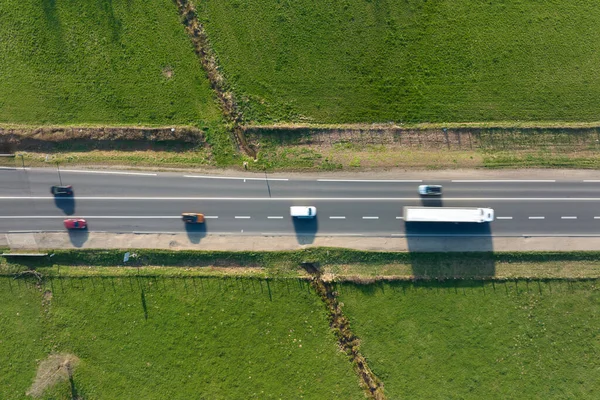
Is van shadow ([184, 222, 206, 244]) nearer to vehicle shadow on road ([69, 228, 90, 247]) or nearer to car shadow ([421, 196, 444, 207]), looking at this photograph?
vehicle shadow on road ([69, 228, 90, 247])

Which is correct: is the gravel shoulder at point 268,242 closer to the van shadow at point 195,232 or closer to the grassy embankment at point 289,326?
the van shadow at point 195,232

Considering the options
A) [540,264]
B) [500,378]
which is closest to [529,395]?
[500,378]

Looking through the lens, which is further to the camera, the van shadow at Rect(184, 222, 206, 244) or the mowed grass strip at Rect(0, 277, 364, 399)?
the van shadow at Rect(184, 222, 206, 244)

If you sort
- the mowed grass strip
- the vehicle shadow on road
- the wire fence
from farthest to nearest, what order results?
the vehicle shadow on road < the wire fence < the mowed grass strip

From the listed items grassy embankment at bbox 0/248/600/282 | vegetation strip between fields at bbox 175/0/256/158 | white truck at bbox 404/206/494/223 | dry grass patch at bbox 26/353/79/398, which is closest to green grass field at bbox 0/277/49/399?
dry grass patch at bbox 26/353/79/398

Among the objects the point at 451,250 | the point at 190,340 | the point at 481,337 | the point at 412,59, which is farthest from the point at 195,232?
the point at 481,337

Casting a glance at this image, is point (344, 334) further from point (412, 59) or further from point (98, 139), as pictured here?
point (98, 139)
